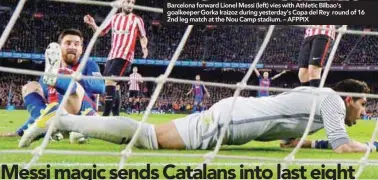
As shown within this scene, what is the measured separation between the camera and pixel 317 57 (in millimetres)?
Answer: 4891

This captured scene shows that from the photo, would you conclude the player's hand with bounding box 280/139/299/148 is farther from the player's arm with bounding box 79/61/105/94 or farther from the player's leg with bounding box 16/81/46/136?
the player's leg with bounding box 16/81/46/136

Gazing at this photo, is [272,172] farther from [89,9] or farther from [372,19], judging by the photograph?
[89,9]

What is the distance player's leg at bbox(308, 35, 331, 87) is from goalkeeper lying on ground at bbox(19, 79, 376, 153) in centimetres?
188

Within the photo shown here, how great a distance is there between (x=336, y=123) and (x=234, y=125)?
0.45 m

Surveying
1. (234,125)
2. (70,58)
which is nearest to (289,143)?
(234,125)

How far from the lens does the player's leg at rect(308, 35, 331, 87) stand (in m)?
4.83

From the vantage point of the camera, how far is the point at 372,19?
9.07 feet

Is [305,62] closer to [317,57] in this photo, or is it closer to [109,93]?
[317,57]

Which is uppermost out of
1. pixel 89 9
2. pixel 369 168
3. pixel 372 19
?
pixel 89 9

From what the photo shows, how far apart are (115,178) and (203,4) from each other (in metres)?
0.86

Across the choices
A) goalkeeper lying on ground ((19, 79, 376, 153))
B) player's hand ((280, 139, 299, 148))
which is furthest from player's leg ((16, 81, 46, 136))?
player's hand ((280, 139, 299, 148))

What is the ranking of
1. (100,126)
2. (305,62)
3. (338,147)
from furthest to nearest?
(305,62) → (338,147) → (100,126)

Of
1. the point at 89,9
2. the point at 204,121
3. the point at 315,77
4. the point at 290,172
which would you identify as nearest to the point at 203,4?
the point at 204,121

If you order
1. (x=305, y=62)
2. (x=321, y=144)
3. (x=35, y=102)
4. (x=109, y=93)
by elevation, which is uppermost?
(x=305, y=62)
